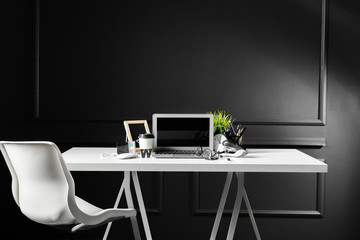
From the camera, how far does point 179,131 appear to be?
2996 mm

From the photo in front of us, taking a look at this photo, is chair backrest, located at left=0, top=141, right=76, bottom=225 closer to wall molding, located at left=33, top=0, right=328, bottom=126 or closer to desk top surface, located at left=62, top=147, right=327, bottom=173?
desk top surface, located at left=62, top=147, right=327, bottom=173

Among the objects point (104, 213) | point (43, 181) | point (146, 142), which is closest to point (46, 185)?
point (43, 181)

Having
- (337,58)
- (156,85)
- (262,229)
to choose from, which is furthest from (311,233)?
(156,85)

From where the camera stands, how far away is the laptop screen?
299 centimetres

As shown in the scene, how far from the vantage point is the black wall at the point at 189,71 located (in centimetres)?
368

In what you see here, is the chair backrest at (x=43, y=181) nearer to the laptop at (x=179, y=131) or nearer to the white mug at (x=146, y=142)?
the white mug at (x=146, y=142)

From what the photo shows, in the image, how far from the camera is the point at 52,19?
369 cm

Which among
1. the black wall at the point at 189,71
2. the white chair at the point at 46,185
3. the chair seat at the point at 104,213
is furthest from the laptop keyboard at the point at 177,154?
the black wall at the point at 189,71

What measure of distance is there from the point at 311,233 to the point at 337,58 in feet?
4.67

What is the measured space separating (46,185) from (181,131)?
3.21 ft

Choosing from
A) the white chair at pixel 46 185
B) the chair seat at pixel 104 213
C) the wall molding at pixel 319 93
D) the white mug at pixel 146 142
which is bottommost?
the chair seat at pixel 104 213

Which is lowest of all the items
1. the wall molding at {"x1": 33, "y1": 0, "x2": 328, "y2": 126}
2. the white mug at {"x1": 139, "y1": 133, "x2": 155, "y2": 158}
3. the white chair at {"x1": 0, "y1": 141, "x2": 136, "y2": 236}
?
the white chair at {"x1": 0, "y1": 141, "x2": 136, "y2": 236}

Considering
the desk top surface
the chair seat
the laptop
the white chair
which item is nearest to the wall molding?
the laptop

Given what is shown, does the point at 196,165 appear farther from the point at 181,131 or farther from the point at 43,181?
the point at 43,181
